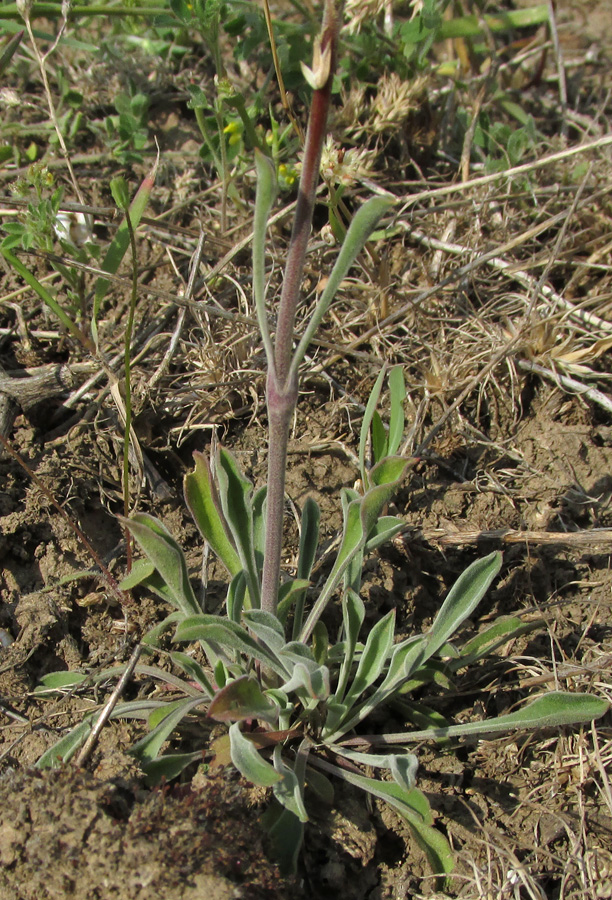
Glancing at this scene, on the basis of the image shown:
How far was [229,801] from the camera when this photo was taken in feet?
6.00

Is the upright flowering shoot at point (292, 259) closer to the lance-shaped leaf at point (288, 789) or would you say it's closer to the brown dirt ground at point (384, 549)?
the lance-shaped leaf at point (288, 789)

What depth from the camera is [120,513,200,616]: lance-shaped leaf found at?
1.95 meters

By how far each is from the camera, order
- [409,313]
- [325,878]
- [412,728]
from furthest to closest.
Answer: [409,313] < [412,728] < [325,878]

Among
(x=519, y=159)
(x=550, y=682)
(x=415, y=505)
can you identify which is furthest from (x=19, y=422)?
(x=519, y=159)

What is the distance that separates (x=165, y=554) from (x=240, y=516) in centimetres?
24

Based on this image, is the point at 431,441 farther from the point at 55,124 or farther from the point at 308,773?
the point at 55,124

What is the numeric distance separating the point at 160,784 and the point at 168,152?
2.54 meters

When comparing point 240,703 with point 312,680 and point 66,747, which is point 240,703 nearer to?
point 312,680

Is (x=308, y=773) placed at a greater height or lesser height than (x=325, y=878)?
greater

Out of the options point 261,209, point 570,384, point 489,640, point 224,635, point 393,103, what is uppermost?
point 261,209

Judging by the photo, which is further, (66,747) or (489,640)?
(489,640)

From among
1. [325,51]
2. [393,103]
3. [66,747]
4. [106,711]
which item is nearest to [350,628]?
[106,711]

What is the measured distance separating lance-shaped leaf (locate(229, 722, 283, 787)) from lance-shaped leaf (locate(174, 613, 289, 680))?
21 centimetres

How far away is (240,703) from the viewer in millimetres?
1746
